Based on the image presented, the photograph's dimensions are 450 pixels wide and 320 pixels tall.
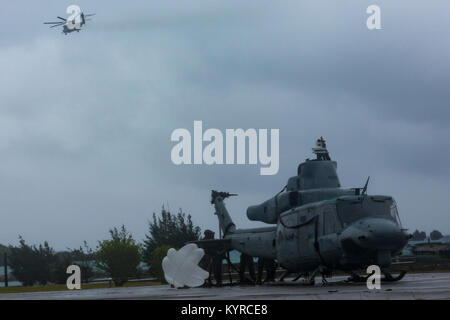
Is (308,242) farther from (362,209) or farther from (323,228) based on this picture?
(362,209)

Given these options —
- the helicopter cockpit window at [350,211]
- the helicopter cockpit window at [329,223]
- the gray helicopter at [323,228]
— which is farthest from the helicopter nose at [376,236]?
the helicopter cockpit window at [329,223]

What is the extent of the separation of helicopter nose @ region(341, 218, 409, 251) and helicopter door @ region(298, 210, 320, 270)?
216cm

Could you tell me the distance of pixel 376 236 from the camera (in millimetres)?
19000

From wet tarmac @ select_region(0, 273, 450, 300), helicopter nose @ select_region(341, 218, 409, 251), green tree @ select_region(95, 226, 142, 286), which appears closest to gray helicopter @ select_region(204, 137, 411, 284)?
helicopter nose @ select_region(341, 218, 409, 251)

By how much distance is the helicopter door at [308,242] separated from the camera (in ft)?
71.5

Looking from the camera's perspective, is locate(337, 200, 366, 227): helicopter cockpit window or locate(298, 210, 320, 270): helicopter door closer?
locate(337, 200, 366, 227): helicopter cockpit window

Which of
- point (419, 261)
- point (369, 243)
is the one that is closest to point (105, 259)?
point (419, 261)

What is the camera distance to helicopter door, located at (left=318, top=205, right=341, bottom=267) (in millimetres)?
20453

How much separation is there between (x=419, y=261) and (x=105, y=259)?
72.4ft

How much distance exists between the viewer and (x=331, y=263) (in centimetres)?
2098

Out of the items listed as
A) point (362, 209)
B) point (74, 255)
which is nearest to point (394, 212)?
point (362, 209)

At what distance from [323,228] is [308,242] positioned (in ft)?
3.57

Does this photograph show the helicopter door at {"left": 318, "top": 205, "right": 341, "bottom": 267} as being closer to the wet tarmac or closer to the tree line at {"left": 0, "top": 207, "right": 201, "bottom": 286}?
the wet tarmac
